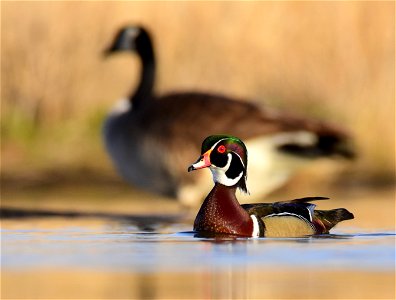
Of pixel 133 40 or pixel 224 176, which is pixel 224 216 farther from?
pixel 133 40

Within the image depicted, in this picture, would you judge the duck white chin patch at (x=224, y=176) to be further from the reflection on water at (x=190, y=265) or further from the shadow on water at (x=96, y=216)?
the shadow on water at (x=96, y=216)

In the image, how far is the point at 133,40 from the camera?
16281mm

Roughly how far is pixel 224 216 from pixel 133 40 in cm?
634

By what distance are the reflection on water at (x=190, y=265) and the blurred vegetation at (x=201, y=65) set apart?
5.80 meters

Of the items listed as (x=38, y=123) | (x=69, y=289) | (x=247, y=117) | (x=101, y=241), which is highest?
(x=38, y=123)

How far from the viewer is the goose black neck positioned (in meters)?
15.7

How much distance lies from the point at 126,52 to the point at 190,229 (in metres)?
6.12

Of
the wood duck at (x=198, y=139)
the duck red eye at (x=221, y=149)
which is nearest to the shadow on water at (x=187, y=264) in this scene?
the duck red eye at (x=221, y=149)

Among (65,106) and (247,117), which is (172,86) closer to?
(65,106)

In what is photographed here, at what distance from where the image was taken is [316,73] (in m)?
17.0

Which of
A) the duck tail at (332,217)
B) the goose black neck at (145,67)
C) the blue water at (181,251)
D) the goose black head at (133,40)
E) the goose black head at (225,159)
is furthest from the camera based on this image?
the goose black head at (133,40)

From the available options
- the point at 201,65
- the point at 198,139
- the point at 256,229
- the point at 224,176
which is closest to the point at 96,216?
the point at 198,139

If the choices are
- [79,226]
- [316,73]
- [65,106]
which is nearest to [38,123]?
[65,106]

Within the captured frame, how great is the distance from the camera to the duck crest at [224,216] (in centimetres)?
1018
